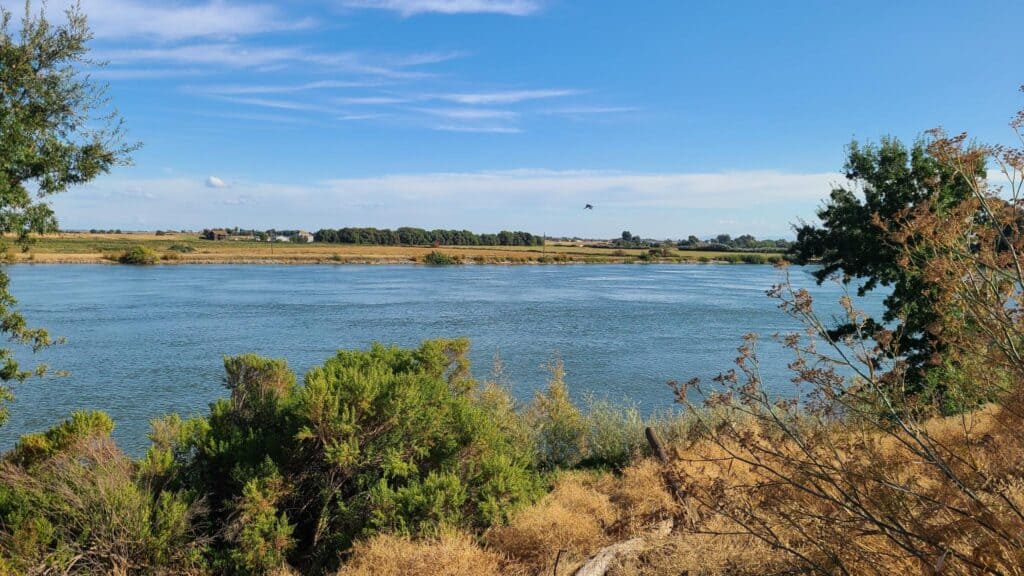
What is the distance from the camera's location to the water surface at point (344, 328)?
18.4 m

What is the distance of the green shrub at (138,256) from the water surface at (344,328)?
48.2ft

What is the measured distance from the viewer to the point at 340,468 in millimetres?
7578

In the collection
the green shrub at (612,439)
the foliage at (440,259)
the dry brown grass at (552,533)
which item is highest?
the foliage at (440,259)

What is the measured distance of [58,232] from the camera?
9.73 metres

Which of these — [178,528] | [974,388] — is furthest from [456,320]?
[974,388]

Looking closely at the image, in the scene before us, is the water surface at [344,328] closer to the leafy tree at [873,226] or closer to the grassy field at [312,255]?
the leafy tree at [873,226]

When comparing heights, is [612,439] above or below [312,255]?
below

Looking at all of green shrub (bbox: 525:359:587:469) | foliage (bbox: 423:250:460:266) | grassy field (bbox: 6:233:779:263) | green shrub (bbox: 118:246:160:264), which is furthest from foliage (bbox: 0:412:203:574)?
foliage (bbox: 423:250:460:266)

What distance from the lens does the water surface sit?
18.4 m

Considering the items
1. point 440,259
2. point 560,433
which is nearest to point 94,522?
point 560,433

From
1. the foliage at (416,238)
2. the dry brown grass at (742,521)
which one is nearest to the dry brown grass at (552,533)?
the dry brown grass at (742,521)

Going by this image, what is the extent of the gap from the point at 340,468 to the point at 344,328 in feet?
73.5

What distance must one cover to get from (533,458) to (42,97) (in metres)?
9.06

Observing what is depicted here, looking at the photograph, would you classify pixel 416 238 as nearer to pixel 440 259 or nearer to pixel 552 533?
pixel 440 259
